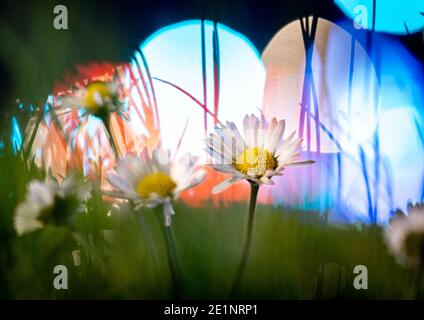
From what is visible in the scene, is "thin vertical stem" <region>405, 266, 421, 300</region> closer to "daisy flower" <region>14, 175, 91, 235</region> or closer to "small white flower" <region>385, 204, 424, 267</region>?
"small white flower" <region>385, 204, 424, 267</region>

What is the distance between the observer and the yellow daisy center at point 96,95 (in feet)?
3.16

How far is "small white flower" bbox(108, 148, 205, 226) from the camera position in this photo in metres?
0.91

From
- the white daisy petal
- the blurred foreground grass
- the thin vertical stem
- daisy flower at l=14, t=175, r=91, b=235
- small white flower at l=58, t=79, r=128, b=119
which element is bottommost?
the thin vertical stem

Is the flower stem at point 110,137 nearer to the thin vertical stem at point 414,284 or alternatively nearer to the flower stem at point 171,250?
the flower stem at point 171,250

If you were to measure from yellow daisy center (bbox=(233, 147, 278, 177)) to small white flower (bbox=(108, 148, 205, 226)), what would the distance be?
0.27 feet

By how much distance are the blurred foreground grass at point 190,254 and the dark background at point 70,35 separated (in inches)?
5.4

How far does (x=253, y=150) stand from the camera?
93 cm

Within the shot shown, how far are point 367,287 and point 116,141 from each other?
1.93 feet

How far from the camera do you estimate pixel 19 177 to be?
961 millimetres

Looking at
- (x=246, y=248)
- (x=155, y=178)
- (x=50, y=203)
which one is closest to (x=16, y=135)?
(x=50, y=203)

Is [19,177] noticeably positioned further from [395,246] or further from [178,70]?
[395,246]

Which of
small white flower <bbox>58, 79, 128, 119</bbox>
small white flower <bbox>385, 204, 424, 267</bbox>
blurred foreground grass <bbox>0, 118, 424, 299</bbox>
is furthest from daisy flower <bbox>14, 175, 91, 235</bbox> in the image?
small white flower <bbox>385, 204, 424, 267</bbox>

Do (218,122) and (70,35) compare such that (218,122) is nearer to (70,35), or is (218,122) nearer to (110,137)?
(110,137)
